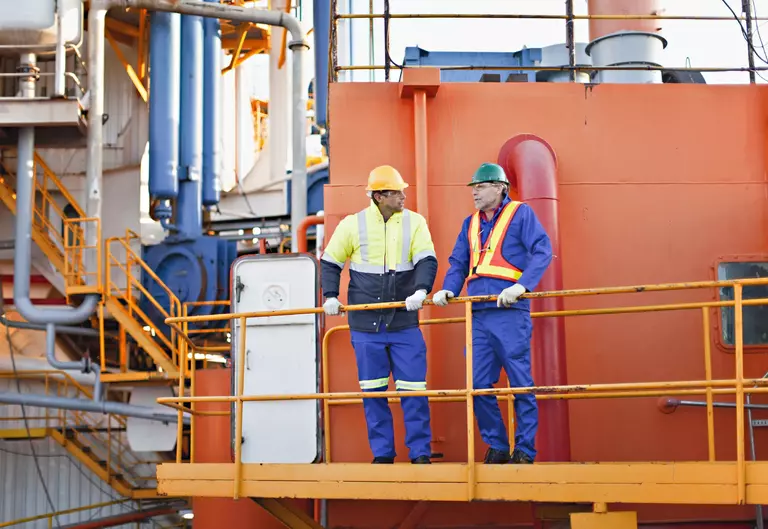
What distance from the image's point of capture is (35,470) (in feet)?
52.6

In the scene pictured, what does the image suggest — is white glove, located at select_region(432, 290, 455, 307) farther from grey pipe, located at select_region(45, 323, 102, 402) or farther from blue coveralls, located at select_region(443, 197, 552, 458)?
grey pipe, located at select_region(45, 323, 102, 402)

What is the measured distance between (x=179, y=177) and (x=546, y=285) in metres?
10.3

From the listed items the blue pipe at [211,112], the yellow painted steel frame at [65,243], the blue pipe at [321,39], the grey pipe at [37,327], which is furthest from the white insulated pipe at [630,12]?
the blue pipe at [211,112]

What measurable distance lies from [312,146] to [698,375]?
599 inches

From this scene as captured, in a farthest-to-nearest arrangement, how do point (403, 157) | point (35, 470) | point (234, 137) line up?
point (234, 137) < point (35, 470) < point (403, 157)

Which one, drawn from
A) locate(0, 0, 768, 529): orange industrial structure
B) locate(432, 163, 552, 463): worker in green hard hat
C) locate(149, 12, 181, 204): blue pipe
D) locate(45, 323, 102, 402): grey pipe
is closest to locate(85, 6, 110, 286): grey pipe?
locate(45, 323, 102, 402): grey pipe

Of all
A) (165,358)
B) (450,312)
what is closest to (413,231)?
(450,312)

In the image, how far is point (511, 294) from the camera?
543 cm

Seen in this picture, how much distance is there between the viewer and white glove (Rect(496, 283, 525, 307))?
543cm

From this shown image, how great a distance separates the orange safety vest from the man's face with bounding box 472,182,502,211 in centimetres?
8

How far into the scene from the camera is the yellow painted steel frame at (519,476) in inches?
198

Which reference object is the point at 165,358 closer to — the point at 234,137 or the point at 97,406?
the point at 97,406

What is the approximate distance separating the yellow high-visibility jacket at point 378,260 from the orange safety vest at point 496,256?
0.27 meters

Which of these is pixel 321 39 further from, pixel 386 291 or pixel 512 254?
pixel 512 254
